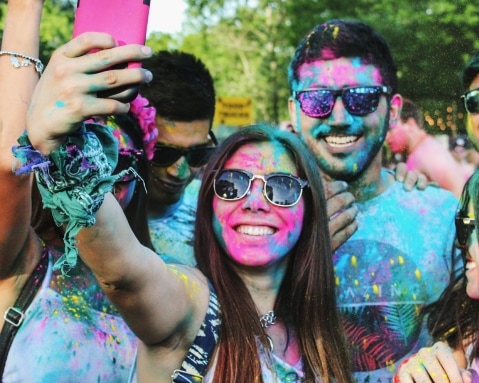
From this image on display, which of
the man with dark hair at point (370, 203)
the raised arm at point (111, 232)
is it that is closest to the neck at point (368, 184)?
the man with dark hair at point (370, 203)

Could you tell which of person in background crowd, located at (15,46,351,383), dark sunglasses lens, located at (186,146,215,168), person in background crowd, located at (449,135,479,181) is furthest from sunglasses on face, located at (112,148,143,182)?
person in background crowd, located at (449,135,479,181)

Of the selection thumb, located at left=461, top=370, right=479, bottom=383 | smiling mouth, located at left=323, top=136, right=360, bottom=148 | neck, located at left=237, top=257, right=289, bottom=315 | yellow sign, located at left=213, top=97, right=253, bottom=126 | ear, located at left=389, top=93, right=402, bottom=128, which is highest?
yellow sign, located at left=213, top=97, right=253, bottom=126

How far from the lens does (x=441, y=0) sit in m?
3.39

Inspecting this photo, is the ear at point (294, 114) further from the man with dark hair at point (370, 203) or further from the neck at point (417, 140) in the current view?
the neck at point (417, 140)

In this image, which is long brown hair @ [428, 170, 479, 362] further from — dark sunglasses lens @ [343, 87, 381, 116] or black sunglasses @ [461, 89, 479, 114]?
dark sunglasses lens @ [343, 87, 381, 116]

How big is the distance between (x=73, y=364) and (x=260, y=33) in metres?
10.1

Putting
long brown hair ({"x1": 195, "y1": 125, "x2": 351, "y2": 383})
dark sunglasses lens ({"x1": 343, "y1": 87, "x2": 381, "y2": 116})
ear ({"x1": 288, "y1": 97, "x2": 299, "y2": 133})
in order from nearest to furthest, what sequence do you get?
long brown hair ({"x1": 195, "y1": 125, "x2": 351, "y2": 383})
dark sunglasses lens ({"x1": 343, "y1": 87, "x2": 381, "y2": 116})
ear ({"x1": 288, "y1": 97, "x2": 299, "y2": 133})

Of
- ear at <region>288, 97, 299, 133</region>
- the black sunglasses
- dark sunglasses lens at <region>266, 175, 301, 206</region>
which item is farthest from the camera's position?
ear at <region>288, 97, 299, 133</region>

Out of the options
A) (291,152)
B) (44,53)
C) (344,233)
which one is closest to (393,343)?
(344,233)

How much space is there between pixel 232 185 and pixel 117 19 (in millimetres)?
1052

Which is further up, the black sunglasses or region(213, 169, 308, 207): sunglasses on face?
the black sunglasses

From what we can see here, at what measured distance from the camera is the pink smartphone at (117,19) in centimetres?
127

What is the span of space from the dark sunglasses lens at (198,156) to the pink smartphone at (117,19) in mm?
1984

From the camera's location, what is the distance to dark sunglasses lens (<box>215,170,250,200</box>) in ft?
7.41
